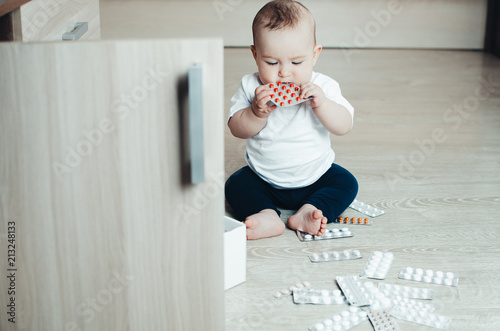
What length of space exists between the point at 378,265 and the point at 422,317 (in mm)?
191

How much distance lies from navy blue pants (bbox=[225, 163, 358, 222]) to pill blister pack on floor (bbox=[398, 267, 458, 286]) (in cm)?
27

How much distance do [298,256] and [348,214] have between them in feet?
0.86

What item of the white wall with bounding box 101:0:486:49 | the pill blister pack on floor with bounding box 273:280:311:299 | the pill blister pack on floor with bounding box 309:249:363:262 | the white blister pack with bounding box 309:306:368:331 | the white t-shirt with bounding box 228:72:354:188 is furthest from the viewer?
the white wall with bounding box 101:0:486:49

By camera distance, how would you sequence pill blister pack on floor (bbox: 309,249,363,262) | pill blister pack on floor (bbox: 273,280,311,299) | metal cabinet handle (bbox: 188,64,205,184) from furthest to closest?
pill blister pack on floor (bbox: 309,249,363,262), pill blister pack on floor (bbox: 273,280,311,299), metal cabinet handle (bbox: 188,64,205,184)

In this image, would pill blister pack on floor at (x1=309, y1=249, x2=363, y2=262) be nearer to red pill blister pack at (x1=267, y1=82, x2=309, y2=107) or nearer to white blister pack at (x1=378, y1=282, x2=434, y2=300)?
white blister pack at (x1=378, y1=282, x2=434, y2=300)

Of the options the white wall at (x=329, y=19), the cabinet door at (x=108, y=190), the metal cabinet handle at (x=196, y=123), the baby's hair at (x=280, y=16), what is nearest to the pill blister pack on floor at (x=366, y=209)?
the baby's hair at (x=280, y=16)

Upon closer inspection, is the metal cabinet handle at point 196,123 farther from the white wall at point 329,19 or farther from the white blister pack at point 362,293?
the white wall at point 329,19

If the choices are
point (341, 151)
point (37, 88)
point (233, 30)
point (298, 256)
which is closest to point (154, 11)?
point (233, 30)

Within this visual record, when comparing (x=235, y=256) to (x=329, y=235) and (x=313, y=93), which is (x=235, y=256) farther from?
(x=313, y=93)

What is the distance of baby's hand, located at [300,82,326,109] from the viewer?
1.31 metres

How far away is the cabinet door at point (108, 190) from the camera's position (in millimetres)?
792

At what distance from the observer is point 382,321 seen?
1.05 m

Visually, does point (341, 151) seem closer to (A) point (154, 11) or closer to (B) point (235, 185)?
(B) point (235, 185)

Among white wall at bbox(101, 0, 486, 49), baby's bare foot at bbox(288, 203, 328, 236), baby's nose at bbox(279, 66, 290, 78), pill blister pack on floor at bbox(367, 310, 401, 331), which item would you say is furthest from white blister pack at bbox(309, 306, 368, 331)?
white wall at bbox(101, 0, 486, 49)
